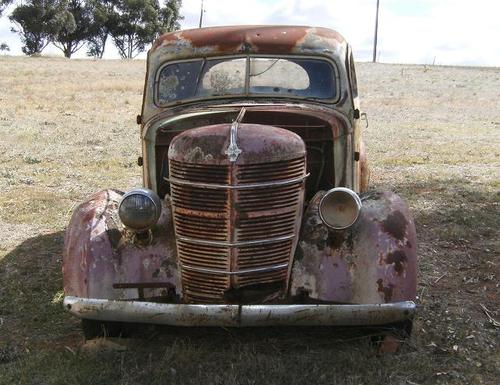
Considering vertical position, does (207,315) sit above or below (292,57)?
below

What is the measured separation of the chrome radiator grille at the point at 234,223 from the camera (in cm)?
346

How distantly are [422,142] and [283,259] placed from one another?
958 cm

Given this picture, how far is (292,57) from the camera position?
484 centimetres

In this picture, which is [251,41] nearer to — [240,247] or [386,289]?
[240,247]

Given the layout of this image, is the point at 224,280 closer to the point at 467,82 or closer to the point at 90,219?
the point at 90,219

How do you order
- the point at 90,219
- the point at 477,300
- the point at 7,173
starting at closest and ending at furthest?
the point at 90,219 < the point at 477,300 < the point at 7,173

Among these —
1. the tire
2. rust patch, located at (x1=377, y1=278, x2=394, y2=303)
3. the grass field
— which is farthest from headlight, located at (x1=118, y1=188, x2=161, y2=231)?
rust patch, located at (x1=377, y1=278, x2=394, y2=303)

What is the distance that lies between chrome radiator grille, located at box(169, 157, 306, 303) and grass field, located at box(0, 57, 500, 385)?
1.67ft

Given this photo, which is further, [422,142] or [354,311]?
[422,142]

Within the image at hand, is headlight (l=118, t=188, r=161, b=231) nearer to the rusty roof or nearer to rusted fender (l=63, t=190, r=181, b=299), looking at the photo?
rusted fender (l=63, t=190, r=181, b=299)

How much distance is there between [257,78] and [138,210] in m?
1.65

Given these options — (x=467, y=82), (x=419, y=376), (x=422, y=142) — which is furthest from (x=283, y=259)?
(x=467, y=82)

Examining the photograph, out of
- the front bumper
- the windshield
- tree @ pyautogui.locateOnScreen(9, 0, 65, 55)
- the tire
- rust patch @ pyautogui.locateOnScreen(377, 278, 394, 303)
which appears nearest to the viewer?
the front bumper

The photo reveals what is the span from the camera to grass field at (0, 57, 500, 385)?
3.66 meters
